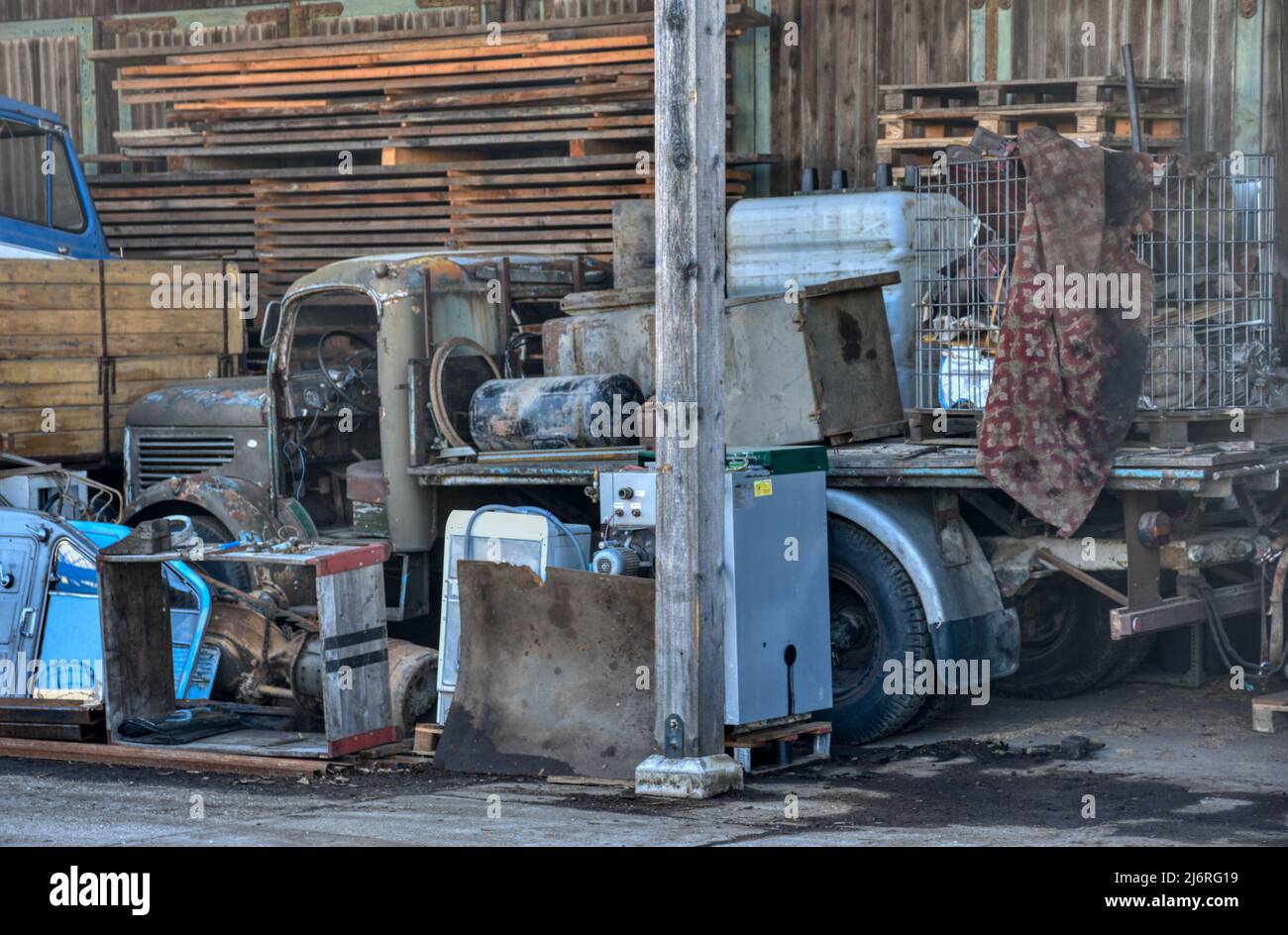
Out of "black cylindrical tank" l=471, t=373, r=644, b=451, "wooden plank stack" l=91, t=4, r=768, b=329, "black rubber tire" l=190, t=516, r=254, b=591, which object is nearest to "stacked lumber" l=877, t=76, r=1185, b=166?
"wooden plank stack" l=91, t=4, r=768, b=329

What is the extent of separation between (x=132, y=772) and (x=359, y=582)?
1.30 metres

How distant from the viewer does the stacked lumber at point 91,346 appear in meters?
10.7

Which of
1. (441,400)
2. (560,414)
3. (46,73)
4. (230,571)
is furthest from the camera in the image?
(46,73)

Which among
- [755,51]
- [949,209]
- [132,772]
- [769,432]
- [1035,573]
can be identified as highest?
[755,51]

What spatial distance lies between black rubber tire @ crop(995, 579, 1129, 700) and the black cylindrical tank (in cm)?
230

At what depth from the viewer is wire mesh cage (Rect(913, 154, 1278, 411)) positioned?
8.30 meters

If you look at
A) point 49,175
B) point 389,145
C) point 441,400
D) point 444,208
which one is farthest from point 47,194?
point 441,400

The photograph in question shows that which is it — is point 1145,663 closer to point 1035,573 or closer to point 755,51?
point 1035,573

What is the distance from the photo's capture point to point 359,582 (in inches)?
318

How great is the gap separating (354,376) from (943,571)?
3679 millimetres

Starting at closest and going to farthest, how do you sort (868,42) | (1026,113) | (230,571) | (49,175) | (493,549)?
(493,549) < (230,571) < (1026,113) < (868,42) < (49,175)

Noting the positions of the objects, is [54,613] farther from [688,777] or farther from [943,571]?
[943,571]

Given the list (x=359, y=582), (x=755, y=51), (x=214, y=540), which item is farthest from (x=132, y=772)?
(x=755, y=51)

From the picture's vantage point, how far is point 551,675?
7.91 m
